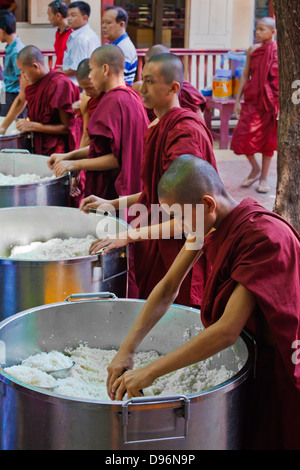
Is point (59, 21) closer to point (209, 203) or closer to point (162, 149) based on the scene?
point (162, 149)

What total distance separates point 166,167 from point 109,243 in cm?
51

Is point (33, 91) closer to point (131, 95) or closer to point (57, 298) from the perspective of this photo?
point (131, 95)

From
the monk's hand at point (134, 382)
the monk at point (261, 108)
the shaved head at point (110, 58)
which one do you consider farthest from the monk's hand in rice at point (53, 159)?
the monk at point (261, 108)

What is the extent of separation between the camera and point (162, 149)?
317cm

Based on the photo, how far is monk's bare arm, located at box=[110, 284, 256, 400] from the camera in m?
1.89

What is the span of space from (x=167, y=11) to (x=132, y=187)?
8795 mm

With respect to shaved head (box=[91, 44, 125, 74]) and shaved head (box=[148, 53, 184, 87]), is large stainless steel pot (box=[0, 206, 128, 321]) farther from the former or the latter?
shaved head (box=[91, 44, 125, 74])

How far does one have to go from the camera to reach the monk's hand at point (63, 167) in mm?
3803

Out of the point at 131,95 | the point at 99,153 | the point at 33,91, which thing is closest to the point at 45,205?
the point at 99,153

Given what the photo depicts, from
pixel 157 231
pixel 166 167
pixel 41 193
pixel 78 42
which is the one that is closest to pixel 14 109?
pixel 78 42

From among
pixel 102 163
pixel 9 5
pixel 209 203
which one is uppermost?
pixel 9 5

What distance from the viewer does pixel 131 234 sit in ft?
9.26

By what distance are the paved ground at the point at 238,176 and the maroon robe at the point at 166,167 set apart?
10.7ft

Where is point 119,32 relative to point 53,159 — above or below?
above
